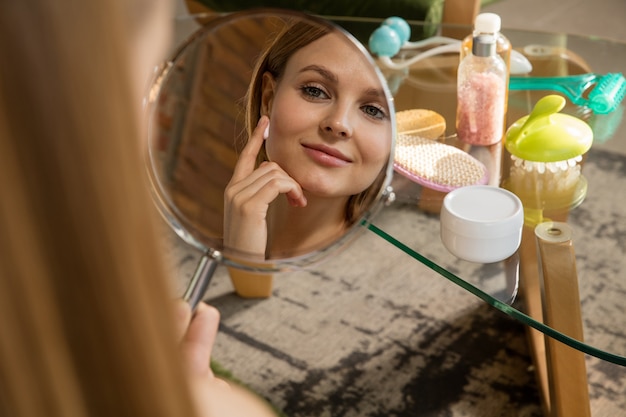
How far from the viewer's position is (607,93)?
1.36m

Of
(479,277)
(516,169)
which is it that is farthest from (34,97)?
(516,169)

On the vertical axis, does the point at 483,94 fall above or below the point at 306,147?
below

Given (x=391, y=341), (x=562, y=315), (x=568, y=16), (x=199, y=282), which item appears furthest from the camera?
(x=568, y=16)

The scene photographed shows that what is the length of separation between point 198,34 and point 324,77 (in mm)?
132

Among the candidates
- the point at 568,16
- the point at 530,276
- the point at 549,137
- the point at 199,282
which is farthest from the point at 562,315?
the point at 568,16

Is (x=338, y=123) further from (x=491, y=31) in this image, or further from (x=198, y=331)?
(x=491, y=31)

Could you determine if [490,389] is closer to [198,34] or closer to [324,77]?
[324,77]

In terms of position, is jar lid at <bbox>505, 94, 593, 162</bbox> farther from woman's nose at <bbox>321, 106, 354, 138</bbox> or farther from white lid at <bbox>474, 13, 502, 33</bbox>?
woman's nose at <bbox>321, 106, 354, 138</bbox>

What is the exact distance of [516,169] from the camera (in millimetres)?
1232

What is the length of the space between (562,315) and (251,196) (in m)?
0.49

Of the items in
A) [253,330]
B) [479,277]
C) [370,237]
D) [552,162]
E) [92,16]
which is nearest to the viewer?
[92,16]

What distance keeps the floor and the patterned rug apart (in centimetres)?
135

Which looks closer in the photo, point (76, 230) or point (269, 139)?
point (76, 230)

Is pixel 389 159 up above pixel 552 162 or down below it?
above
